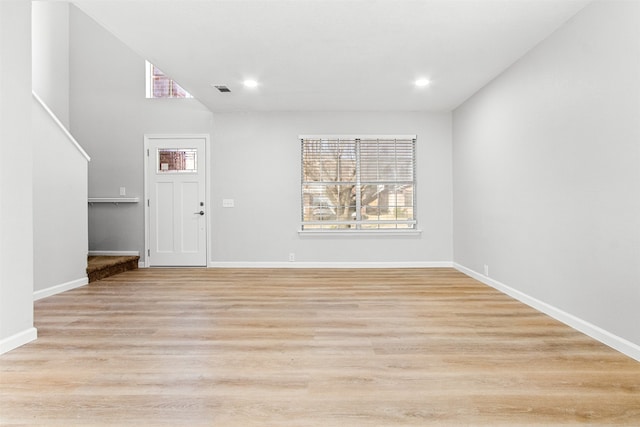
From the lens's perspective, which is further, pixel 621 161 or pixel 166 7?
pixel 166 7

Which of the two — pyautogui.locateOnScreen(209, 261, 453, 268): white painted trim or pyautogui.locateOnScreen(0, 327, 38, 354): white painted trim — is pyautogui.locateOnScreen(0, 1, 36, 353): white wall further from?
pyautogui.locateOnScreen(209, 261, 453, 268): white painted trim

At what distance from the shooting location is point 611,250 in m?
2.44

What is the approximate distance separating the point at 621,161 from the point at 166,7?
11.3 feet

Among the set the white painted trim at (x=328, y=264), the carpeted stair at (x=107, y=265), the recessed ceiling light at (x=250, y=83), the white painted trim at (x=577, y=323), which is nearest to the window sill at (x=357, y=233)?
the white painted trim at (x=328, y=264)

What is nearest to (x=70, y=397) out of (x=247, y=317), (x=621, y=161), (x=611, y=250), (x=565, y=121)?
(x=247, y=317)

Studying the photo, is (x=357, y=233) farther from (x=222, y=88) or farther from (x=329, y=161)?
(x=222, y=88)

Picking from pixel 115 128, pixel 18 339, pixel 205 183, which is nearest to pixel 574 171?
pixel 18 339

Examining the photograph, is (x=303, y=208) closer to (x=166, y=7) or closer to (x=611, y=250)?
(x=166, y=7)

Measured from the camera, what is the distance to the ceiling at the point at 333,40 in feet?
8.73

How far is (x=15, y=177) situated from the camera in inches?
94.2

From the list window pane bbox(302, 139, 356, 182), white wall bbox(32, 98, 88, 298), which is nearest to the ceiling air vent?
window pane bbox(302, 139, 356, 182)

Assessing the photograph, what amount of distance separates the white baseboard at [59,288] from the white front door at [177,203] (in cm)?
139

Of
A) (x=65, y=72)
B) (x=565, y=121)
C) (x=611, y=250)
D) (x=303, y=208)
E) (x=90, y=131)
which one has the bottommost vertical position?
(x=611, y=250)

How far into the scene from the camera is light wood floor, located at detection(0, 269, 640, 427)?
1.63m
